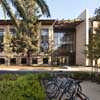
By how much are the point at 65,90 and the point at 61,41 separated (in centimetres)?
2650

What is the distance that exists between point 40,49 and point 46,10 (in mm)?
22642

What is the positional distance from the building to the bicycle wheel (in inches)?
861

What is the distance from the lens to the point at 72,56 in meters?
33.2

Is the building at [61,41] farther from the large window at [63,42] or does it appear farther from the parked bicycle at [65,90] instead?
the parked bicycle at [65,90]

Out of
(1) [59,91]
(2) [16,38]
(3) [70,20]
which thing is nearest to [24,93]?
(1) [59,91]

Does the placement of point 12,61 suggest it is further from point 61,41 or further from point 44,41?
point 61,41

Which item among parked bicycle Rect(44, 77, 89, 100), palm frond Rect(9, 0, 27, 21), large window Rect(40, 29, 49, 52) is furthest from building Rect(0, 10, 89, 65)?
palm frond Rect(9, 0, 27, 21)

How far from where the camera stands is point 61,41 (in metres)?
32.4

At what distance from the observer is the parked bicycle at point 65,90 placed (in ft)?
20.5

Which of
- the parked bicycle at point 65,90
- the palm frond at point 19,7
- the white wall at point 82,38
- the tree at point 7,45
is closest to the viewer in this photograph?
the parked bicycle at point 65,90

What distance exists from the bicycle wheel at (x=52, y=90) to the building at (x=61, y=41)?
21.9 metres

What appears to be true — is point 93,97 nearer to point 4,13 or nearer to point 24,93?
point 24,93

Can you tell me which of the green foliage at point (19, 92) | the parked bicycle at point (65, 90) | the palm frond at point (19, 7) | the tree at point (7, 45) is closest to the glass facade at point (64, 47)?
the tree at point (7, 45)

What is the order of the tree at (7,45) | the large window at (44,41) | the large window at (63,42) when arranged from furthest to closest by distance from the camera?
the large window at (63,42)
the large window at (44,41)
the tree at (7,45)
